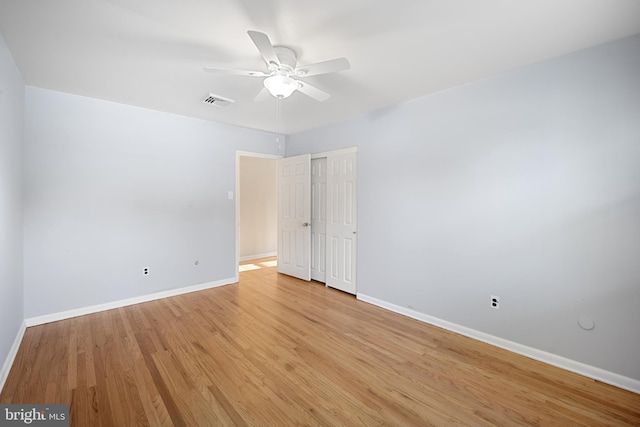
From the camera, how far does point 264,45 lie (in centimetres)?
173

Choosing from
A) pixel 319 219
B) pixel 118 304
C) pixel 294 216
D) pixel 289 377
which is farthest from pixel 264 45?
pixel 118 304

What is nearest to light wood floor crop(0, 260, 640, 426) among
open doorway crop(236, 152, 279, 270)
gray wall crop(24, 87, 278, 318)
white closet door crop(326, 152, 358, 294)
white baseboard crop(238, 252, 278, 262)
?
gray wall crop(24, 87, 278, 318)

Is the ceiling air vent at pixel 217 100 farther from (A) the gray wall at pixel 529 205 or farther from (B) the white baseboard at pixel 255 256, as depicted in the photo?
(B) the white baseboard at pixel 255 256

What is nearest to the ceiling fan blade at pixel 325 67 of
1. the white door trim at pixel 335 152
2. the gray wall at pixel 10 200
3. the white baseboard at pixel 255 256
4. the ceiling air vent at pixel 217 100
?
the ceiling air vent at pixel 217 100

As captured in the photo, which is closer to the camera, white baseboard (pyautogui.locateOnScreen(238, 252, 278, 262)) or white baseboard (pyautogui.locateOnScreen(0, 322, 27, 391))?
white baseboard (pyautogui.locateOnScreen(0, 322, 27, 391))

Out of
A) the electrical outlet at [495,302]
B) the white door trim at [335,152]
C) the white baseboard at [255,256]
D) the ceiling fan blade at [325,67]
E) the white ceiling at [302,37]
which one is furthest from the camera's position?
the white baseboard at [255,256]

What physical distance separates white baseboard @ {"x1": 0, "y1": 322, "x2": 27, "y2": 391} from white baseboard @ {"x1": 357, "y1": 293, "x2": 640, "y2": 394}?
144 inches

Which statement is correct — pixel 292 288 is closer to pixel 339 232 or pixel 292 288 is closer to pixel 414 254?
pixel 339 232

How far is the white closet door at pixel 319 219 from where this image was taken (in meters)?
4.55

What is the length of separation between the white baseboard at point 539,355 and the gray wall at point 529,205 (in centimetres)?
5

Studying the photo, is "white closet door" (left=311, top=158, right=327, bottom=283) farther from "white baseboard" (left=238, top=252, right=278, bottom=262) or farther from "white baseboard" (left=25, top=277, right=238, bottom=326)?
"white baseboard" (left=238, top=252, right=278, bottom=262)

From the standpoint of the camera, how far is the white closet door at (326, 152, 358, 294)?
4012mm

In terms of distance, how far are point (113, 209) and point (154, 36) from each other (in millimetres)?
2386

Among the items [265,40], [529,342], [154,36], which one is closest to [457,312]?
[529,342]
